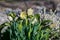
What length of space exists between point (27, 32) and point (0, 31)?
0.43 m

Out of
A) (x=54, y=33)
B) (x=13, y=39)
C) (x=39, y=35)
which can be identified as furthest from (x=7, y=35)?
(x=54, y=33)

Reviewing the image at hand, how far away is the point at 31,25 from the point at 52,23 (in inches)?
17.6

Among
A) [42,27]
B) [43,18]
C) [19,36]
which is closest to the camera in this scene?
[19,36]

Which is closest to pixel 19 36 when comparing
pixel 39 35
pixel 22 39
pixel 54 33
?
pixel 22 39

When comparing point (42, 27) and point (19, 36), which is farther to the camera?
point (42, 27)

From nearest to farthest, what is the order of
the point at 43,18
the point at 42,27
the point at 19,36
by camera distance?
the point at 19,36 < the point at 42,27 < the point at 43,18

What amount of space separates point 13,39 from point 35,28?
281 mm

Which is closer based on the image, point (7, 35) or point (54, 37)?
point (7, 35)

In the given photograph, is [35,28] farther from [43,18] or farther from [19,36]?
[43,18]

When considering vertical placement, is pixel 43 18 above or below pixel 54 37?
above

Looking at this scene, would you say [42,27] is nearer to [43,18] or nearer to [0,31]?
[43,18]

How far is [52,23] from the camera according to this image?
3.36m

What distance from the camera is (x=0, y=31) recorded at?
321cm

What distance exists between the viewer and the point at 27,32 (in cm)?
294
